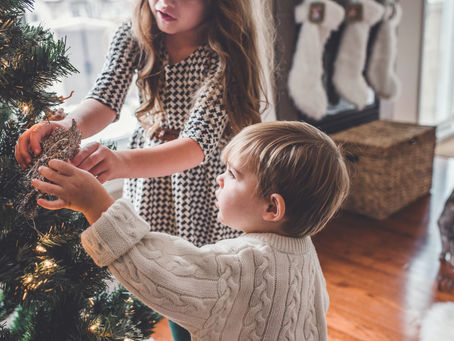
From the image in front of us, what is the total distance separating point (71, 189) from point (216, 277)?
23 centimetres

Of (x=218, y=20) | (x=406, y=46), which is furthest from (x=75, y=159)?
(x=406, y=46)

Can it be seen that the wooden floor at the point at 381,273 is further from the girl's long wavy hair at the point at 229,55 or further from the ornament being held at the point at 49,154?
the ornament being held at the point at 49,154

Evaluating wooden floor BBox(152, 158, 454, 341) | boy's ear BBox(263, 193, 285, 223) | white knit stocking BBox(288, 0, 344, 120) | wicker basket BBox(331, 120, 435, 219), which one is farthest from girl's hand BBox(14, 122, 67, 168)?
wicker basket BBox(331, 120, 435, 219)

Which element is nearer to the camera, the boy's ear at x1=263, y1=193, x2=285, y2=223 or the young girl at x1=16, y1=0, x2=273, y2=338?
the boy's ear at x1=263, y1=193, x2=285, y2=223

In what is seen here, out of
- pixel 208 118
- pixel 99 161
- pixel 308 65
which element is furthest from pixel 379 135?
pixel 99 161

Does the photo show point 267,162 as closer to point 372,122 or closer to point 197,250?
point 197,250

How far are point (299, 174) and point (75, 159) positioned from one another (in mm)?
351

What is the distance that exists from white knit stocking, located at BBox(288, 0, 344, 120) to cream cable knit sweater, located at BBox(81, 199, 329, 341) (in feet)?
5.58

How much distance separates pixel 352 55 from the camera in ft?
8.61

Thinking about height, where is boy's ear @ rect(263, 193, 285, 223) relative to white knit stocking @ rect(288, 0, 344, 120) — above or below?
above

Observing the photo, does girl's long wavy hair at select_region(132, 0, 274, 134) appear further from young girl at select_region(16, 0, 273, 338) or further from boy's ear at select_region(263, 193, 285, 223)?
boy's ear at select_region(263, 193, 285, 223)

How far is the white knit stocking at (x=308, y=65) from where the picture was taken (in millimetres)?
2309

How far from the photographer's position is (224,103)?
944 millimetres

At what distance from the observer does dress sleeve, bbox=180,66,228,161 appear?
35.1 inches
